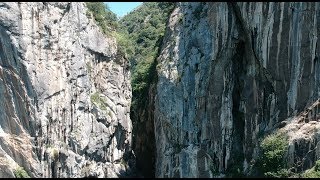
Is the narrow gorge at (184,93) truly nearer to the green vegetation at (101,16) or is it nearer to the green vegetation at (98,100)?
the green vegetation at (98,100)

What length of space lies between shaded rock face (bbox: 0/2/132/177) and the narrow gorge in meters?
0.07

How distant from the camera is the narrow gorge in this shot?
109 ft

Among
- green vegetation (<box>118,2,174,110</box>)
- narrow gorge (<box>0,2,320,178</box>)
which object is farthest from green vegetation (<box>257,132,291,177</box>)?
A: green vegetation (<box>118,2,174,110</box>)

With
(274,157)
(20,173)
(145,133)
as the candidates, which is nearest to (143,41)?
(145,133)

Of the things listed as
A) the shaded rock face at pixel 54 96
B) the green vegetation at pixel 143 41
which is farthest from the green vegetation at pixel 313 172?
the shaded rock face at pixel 54 96

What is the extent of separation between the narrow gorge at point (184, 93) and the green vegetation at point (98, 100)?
0.37 ft

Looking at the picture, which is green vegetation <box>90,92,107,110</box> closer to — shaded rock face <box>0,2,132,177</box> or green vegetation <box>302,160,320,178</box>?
shaded rock face <box>0,2,132,177</box>

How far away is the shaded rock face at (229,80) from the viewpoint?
3331 centimetres

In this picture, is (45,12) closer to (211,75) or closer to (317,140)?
(211,75)

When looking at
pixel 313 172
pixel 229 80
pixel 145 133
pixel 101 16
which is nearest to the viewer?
pixel 313 172

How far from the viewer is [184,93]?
38031 mm

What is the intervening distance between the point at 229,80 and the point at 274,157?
6754 mm

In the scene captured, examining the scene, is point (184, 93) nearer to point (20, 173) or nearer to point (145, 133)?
point (145, 133)

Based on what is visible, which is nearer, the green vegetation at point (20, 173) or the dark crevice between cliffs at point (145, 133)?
the green vegetation at point (20, 173)
